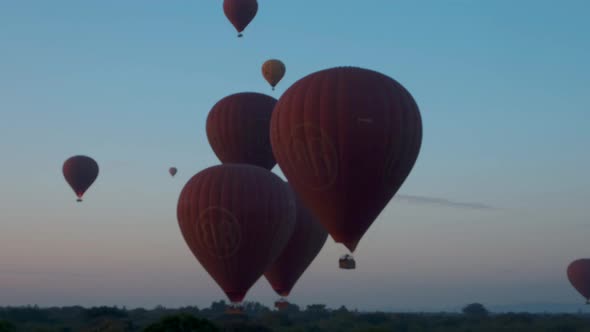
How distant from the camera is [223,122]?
44.6 metres

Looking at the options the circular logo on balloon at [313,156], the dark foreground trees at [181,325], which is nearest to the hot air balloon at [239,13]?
the circular logo on balloon at [313,156]

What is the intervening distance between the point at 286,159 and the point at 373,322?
2088 inches

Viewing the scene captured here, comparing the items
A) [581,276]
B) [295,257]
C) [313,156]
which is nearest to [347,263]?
[313,156]

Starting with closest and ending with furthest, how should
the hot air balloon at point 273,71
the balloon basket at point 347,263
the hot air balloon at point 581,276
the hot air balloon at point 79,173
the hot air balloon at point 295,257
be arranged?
the balloon basket at point 347,263 < the hot air balloon at point 295,257 < the hot air balloon at point 273,71 < the hot air balloon at point 79,173 < the hot air balloon at point 581,276

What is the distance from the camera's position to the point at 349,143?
3023 cm

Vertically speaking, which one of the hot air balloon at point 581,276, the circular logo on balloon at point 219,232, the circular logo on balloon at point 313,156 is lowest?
the circular logo on balloon at point 219,232

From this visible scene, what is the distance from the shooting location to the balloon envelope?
4366 centimetres

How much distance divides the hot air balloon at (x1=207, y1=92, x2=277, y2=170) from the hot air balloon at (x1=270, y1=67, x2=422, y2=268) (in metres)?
12.8

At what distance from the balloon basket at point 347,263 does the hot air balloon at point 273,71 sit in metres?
18.5

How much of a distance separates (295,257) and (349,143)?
14861 mm

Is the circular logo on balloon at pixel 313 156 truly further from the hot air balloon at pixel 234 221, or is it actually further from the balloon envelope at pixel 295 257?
the balloon envelope at pixel 295 257

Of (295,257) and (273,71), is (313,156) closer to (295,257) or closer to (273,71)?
(295,257)

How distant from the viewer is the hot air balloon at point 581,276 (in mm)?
63750

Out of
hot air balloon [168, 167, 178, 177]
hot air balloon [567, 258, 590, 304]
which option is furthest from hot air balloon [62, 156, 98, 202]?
hot air balloon [567, 258, 590, 304]
